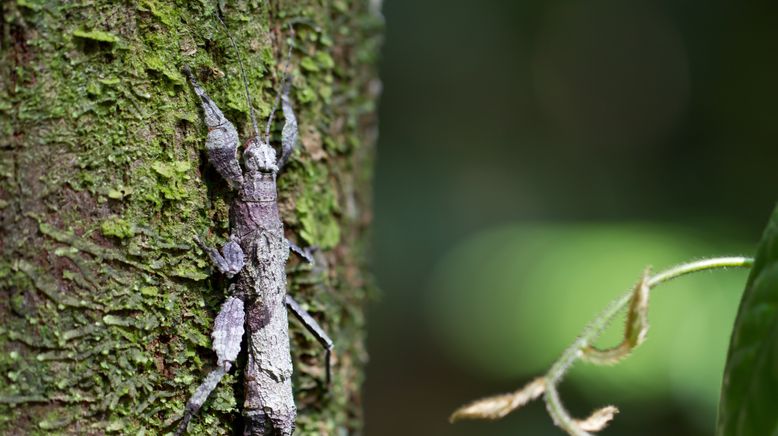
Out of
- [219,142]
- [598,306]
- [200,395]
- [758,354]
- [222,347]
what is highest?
[219,142]

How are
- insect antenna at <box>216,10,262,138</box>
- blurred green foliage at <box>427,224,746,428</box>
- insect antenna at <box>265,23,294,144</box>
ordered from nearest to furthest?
insect antenna at <box>216,10,262,138</box>, insect antenna at <box>265,23,294,144</box>, blurred green foliage at <box>427,224,746,428</box>

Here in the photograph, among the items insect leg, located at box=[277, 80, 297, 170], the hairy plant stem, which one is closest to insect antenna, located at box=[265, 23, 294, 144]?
insect leg, located at box=[277, 80, 297, 170]

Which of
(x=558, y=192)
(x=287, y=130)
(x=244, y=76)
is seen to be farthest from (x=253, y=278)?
(x=558, y=192)

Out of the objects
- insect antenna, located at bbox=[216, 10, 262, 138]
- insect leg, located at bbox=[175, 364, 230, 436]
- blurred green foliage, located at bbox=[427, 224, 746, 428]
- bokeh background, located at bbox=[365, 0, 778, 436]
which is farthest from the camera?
bokeh background, located at bbox=[365, 0, 778, 436]

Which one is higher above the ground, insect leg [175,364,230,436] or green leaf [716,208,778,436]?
green leaf [716,208,778,436]

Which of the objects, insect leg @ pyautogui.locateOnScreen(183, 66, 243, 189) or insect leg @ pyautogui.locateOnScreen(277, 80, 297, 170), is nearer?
insect leg @ pyautogui.locateOnScreen(183, 66, 243, 189)

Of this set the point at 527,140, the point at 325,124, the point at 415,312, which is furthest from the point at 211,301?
the point at 527,140

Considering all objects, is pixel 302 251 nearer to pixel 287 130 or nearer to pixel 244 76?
pixel 287 130

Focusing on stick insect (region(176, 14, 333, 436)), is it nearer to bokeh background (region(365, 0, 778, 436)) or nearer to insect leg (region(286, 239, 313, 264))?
insect leg (region(286, 239, 313, 264))
